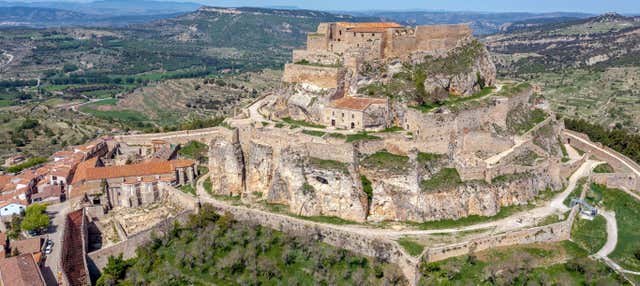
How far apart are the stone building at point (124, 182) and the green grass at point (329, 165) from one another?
14.4 m

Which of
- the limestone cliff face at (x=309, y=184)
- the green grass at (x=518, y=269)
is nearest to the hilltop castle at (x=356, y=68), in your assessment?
the limestone cliff face at (x=309, y=184)

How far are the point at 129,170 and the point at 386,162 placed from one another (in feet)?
75.6

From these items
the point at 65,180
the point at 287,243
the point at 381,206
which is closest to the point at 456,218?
the point at 381,206

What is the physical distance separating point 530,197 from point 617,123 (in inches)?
2109

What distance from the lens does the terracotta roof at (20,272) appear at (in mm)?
30500

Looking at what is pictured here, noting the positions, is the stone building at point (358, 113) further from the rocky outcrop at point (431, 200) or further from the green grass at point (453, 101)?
the rocky outcrop at point (431, 200)

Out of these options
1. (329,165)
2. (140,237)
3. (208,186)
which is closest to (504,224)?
(329,165)

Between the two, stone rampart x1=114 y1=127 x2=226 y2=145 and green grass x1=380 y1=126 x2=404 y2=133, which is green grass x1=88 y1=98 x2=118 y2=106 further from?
green grass x1=380 y1=126 x2=404 y2=133

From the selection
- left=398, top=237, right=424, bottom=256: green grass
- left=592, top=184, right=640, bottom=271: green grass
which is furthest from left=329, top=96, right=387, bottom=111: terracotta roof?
left=592, top=184, right=640, bottom=271: green grass

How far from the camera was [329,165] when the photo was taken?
39969 mm

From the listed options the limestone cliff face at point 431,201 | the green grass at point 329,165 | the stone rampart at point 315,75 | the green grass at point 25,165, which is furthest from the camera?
the green grass at point 25,165

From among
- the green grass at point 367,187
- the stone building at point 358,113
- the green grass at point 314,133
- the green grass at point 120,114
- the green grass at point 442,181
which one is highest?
the stone building at point 358,113

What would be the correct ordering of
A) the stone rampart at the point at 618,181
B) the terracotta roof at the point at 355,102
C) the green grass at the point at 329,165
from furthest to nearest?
the stone rampart at the point at 618,181
the terracotta roof at the point at 355,102
the green grass at the point at 329,165

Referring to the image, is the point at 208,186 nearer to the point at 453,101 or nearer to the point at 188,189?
the point at 188,189
